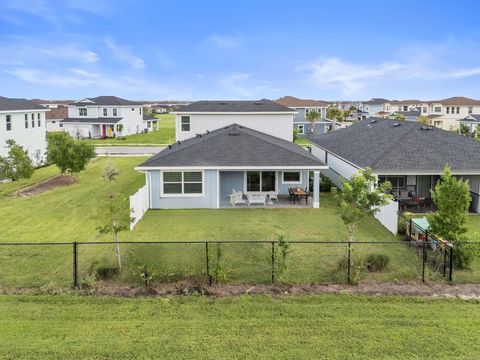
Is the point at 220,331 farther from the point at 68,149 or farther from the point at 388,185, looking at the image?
the point at 68,149

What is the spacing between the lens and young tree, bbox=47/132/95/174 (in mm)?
29719

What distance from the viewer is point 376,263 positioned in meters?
13.6

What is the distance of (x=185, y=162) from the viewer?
22.6 m

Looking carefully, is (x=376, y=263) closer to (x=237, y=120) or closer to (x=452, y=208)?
(x=452, y=208)

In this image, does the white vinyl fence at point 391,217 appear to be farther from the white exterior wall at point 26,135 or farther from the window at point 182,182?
the white exterior wall at point 26,135

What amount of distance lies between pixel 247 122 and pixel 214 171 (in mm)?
A: 11061

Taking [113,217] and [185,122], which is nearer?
[113,217]

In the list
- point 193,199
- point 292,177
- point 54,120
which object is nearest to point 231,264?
point 193,199

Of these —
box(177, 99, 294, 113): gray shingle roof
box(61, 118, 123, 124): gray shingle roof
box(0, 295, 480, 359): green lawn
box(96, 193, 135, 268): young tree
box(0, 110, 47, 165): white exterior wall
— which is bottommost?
box(0, 295, 480, 359): green lawn

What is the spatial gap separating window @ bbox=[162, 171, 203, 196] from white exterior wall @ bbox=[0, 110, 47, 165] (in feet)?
49.9

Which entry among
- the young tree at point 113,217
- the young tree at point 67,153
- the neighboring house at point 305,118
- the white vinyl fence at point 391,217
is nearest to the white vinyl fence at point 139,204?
the young tree at point 113,217

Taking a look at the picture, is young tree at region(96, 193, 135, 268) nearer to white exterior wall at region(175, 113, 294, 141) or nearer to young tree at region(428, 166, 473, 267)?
young tree at region(428, 166, 473, 267)

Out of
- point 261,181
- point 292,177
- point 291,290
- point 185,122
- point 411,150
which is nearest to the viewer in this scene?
point 291,290

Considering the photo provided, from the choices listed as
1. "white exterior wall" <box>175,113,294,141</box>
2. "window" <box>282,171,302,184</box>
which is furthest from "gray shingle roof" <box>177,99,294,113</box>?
"window" <box>282,171,302,184</box>
